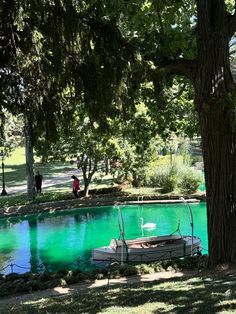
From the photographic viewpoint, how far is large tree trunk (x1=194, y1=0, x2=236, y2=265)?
9.16m

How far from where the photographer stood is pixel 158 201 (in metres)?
26.3

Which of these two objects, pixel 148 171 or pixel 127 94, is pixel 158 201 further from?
pixel 127 94

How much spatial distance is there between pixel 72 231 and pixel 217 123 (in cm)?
1289

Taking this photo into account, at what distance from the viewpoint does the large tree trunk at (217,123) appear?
9.16 metres

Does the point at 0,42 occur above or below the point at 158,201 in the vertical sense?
above

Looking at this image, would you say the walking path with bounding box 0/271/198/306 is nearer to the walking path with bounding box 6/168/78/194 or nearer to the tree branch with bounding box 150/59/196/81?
the tree branch with bounding box 150/59/196/81

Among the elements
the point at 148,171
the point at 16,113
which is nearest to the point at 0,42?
the point at 16,113

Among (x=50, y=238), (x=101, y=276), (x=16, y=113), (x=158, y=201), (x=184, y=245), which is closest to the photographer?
(x=16, y=113)

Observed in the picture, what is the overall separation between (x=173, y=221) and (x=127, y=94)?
610 inches

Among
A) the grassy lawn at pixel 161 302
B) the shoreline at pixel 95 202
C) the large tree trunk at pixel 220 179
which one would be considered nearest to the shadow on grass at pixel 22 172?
the shoreline at pixel 95 202

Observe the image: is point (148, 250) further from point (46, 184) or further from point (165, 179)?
point (46, 184)

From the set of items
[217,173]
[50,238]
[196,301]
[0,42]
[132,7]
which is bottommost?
[50,238]

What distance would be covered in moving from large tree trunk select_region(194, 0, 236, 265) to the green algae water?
20.3ft

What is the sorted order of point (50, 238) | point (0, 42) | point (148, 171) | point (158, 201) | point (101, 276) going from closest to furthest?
1. point (0, 42)
2. point (101, 276)
3. point (50, 238)
4. point (158, 201)
5. point (148, 171)
